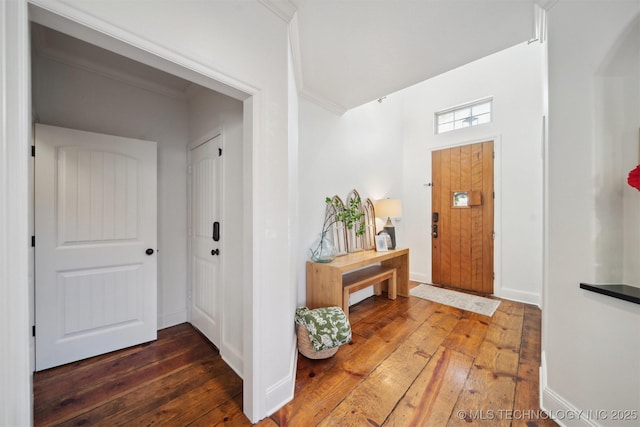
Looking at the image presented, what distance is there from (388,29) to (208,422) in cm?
271

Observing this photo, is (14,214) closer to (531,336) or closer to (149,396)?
(149,396)

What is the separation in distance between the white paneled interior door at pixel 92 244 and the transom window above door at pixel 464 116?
3985 mm

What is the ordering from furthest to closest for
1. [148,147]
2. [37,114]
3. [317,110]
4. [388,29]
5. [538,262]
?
[538,262] < [317,110] < [148,147] < [37,114] < [388,29]

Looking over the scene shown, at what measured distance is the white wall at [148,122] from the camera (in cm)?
192

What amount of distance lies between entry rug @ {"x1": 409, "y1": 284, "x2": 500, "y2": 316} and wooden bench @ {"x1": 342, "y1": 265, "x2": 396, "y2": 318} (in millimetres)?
433

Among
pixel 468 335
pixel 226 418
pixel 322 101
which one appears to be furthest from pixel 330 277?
pixel 322 101

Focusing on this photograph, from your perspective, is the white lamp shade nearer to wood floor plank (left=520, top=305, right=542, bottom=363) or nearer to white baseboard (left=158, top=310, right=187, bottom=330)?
wood floor plank (left=520, top=305, right=542, bottom=363)

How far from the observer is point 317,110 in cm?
275

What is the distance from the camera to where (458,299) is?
3207 mm

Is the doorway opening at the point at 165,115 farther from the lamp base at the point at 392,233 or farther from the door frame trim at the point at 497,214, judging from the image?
the door frame trim at the point at 497,214

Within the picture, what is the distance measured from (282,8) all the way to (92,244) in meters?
2.29

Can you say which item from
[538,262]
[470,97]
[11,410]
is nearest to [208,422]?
[11,410]

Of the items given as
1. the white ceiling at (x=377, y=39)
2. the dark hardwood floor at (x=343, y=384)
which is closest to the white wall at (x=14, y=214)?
the dark hardwood floor at (x=343, y=384)

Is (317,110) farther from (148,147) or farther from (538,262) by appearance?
(538,262)
